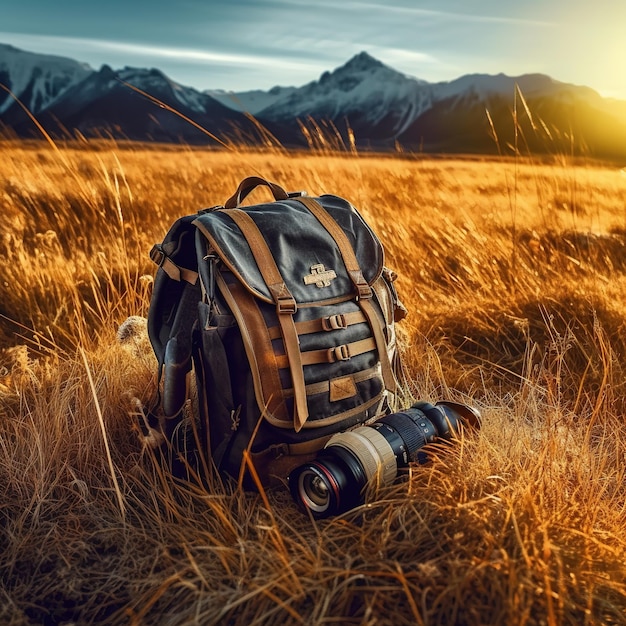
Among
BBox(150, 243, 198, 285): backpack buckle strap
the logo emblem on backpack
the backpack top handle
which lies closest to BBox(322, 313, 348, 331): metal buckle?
the logo emblem on backpack

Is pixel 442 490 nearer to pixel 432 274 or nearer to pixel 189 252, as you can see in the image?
pixel 189 252

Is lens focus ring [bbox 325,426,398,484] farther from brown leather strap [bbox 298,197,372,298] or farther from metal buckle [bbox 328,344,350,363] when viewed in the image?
brown leather strap [bbox 298,197,372,298]

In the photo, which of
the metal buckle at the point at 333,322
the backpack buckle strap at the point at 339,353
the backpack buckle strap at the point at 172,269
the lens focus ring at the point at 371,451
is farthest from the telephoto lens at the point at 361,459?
the backpack buckle strap at the point at 172,269

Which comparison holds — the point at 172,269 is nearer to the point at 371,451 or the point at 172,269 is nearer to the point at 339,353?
the point at 339,353

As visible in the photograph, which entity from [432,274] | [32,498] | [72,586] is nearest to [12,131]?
[432,274]

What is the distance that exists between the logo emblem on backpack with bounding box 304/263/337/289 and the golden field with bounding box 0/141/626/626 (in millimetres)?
757

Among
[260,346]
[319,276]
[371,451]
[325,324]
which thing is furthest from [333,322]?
[371,451]

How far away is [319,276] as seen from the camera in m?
2.45

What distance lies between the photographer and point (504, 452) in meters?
2.31

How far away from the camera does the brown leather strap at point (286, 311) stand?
2.24 m

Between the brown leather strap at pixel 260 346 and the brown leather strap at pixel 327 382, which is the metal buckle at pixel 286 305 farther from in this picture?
the brown leather strap at pixel 327 382

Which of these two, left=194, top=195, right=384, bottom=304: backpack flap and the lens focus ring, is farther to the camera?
left=194, top=195, right=384, bottom=304: backpack flap

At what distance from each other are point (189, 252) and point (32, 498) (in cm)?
105

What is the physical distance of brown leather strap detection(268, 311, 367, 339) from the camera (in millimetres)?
2280
